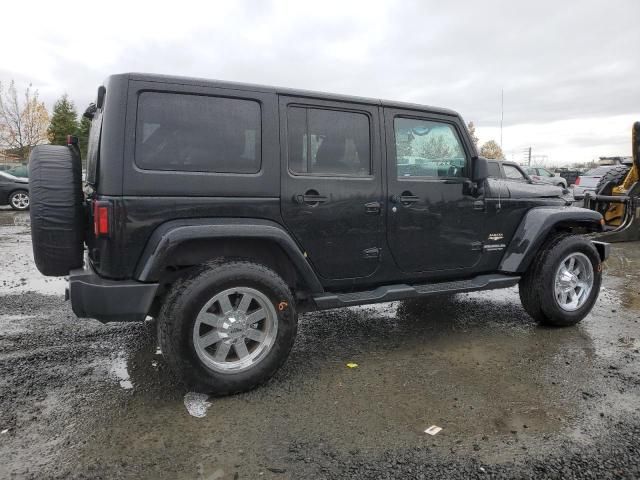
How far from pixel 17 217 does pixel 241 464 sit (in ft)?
46.1

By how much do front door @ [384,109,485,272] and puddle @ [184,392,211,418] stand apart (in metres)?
1.77

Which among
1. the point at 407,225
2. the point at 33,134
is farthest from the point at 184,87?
the point at 33,134

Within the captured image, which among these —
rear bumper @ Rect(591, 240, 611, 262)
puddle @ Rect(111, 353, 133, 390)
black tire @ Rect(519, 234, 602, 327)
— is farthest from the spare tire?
rear bumper @ Rect(591, 240, 611, 262)

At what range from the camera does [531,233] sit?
4438mm

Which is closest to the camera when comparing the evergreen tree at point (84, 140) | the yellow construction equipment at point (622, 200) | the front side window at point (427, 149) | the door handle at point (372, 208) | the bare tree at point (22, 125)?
the door handle at point (372, 208)

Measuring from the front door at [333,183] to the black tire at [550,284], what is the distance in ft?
5.43

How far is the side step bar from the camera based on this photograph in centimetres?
362

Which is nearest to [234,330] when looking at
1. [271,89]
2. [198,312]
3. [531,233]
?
[198,312]

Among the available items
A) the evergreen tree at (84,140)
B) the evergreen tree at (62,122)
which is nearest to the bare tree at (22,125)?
the evergreen tree at (62,122)

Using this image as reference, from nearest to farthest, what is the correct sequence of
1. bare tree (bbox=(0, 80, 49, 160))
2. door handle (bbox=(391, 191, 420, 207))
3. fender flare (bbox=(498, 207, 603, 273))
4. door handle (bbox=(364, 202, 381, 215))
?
door handle (bbox=(364, 202, 381, 215)) < door handle (bbox=(391, 191, 420, 207)) < fender flare (bbox=(498, 207, 603, 273)) < bare tree (bbox=(0, 80, 49, 160))

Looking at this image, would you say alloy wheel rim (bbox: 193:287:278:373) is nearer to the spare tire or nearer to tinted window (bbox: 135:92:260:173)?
tinted window (bbox: 135:92:260:173)

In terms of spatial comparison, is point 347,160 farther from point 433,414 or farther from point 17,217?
point 17,217

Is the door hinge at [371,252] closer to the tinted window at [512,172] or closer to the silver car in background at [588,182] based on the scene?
the tinted window at [512,172]

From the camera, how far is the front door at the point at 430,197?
3.92 meters
